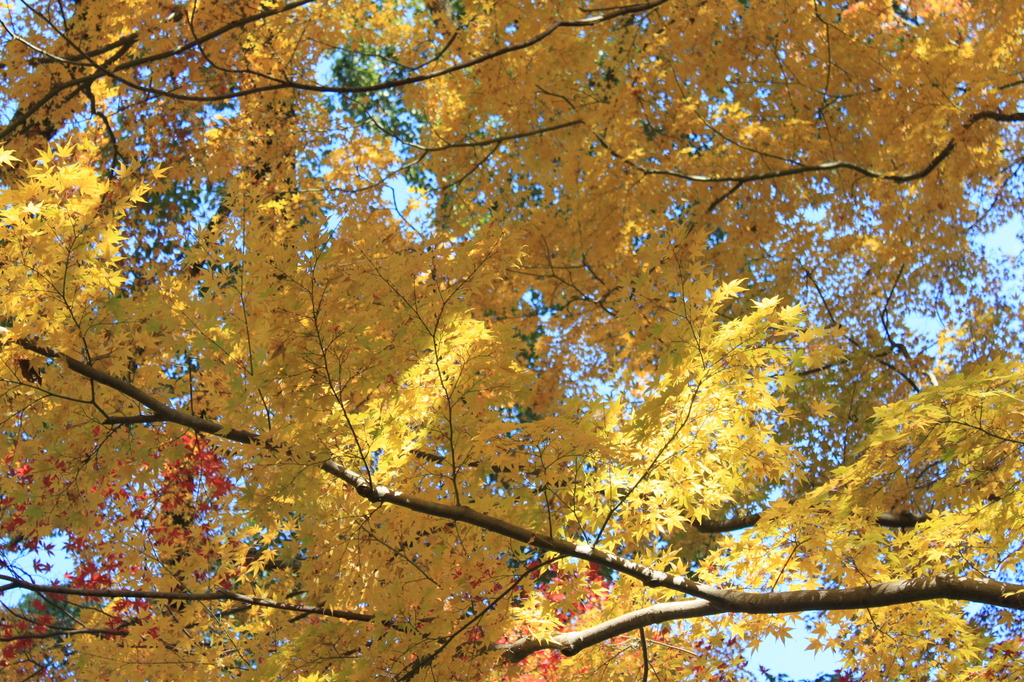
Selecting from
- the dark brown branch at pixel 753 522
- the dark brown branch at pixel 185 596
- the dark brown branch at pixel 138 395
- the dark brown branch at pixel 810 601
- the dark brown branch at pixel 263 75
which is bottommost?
the dark brown branch at pixel 810 601

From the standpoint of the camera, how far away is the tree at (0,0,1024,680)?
2.95 metres

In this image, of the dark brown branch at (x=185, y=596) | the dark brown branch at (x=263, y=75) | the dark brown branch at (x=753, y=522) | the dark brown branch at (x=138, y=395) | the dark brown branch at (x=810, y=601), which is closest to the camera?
the dark brown branch at (x=810, y=601)

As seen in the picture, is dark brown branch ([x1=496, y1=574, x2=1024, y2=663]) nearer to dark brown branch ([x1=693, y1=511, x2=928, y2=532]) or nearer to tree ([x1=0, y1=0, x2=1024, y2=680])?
tree ([x1=0, y1=0, x2=1024, y2=680])

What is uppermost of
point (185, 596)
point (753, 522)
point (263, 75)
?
point (263, 75)

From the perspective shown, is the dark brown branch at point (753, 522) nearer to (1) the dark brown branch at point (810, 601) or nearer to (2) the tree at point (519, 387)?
(2) the tree at point (519, 387)

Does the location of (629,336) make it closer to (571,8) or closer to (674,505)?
(571,8)

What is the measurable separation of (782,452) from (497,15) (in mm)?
3753

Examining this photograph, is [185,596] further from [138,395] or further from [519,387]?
[519,387]

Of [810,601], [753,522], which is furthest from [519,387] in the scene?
[753,522]

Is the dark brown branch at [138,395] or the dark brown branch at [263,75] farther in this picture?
the dark brown branch at [263,75]

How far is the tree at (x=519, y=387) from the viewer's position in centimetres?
295

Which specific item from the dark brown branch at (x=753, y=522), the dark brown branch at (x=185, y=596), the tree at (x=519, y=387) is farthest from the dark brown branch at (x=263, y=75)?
the dark brown branch at (x=753, y=522)

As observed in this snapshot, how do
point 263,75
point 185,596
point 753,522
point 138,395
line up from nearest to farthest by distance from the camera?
point 138,395
point 185,596
point 263,75
point 753,522

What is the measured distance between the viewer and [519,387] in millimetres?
3223
